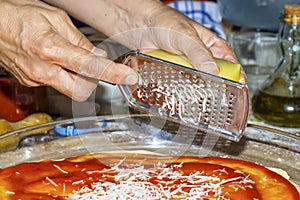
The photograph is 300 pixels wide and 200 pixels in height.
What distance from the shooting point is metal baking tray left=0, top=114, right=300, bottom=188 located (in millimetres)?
1686

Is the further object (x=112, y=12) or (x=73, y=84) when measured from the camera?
(x=112, y=12)

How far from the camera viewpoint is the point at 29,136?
173 cm

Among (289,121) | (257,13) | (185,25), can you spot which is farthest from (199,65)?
(257,13)

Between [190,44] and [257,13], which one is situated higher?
[190,44]

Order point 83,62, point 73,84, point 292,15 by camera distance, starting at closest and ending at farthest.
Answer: point 83,62 → point 73,84 → point 292,15

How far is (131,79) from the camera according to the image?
1.32 metres

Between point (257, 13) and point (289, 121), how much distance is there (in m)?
0.79

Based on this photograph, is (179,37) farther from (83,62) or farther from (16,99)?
(16,99)

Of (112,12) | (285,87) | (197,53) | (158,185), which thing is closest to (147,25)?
(112,12)

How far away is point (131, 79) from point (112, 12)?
447mm

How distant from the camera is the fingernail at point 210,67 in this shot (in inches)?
51.9

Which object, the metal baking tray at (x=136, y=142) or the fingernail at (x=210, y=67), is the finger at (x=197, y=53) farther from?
the metal baking tray at (x=136, y=142)

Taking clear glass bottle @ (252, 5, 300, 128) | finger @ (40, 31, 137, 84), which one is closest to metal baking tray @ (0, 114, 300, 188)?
clear glass bottle @ (252, 5, 300, 128)

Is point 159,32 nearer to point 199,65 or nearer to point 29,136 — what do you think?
point 199,65
